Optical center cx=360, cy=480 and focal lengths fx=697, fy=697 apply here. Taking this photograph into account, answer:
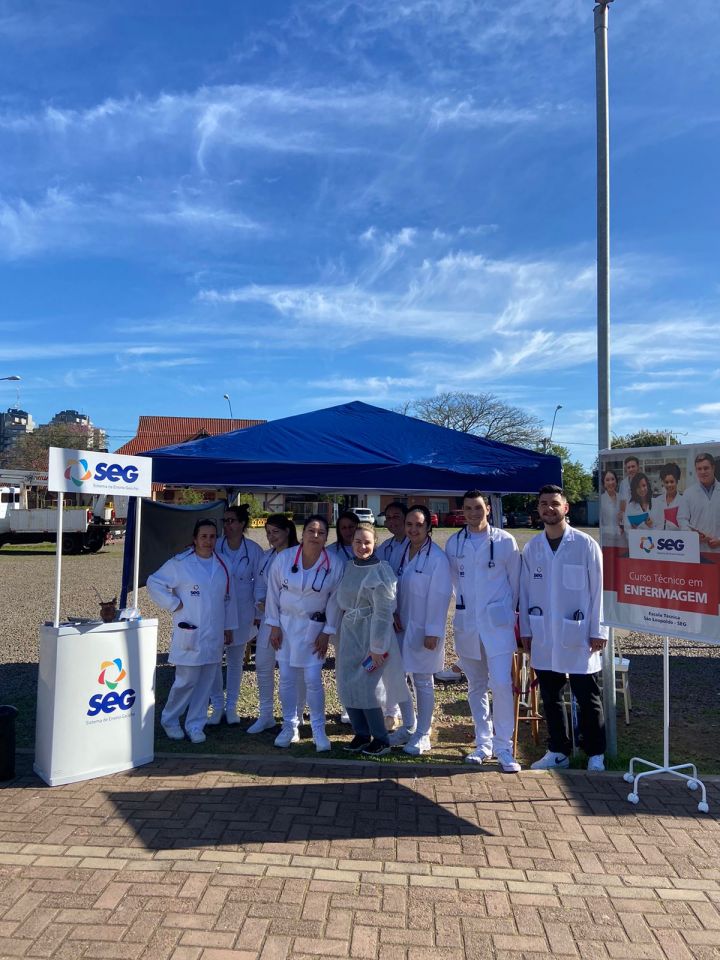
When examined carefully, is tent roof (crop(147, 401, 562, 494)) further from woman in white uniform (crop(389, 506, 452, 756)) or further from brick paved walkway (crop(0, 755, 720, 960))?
brick paved walkway (crop(0, 755, 720, 960))

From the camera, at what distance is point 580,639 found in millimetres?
4770

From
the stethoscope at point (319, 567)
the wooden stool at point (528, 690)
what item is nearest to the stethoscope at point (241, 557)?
the stethoscope at point (319, 567)

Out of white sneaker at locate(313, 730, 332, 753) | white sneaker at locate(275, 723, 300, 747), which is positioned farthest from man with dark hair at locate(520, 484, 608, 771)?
white sneaker at locate(275, 723, 300, 747)

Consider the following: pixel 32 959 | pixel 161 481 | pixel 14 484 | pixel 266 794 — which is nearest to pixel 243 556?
pixel 161 481

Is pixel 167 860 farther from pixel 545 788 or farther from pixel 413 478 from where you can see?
pixel 413 478

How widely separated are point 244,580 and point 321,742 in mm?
1562

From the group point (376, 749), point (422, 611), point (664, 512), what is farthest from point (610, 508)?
point (376, 749)

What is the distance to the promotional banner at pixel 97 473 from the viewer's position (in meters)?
4.60

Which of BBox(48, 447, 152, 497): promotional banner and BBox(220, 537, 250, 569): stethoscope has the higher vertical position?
BBox(48, 447, 152, 497): promotional banner

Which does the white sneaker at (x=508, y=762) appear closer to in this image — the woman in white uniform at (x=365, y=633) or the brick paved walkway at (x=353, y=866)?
the brick paved walkway at (x=353, y=866)

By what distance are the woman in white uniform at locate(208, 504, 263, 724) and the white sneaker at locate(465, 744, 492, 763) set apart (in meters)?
2.07

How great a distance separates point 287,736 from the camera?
5.30 m

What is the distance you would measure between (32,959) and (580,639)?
354 cm

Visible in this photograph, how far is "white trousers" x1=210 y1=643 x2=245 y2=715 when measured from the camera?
5.89 meters
